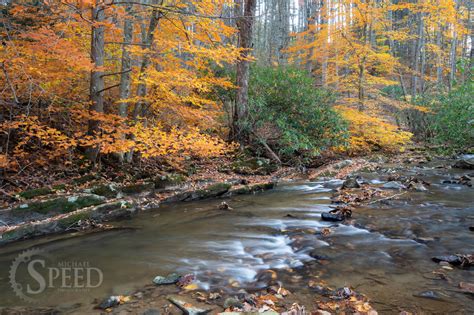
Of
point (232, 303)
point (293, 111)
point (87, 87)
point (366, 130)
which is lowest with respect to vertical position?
point (232, 303)

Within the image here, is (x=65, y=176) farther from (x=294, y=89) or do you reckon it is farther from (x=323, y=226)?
(x=294, y=89)

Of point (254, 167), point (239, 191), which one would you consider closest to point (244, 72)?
point (254, 167)

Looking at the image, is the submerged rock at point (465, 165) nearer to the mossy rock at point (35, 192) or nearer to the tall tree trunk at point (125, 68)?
the tall tree trunk at point (125, 68)

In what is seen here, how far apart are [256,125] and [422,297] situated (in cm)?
1011

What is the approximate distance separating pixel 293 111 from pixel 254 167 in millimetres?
2696

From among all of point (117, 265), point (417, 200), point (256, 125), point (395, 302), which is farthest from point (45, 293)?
point (256, 125)

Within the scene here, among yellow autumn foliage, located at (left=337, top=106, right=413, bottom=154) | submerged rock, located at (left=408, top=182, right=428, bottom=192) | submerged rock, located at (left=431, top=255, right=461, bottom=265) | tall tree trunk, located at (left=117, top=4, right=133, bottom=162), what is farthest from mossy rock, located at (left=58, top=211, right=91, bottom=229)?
yellow autumn foliage, located at (left=337, top=106, right=413, bottom=154)

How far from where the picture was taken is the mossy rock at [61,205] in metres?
6.74

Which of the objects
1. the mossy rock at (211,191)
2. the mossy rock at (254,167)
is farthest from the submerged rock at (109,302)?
the mossy rock at (254,167)

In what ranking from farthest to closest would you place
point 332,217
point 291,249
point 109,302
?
point 332,217 → point 291,249 → point 109,302

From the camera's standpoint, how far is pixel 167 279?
4.04m

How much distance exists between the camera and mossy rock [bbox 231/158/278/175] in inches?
465

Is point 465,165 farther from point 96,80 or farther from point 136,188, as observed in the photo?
point 96,80

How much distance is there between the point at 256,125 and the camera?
13.0 m
